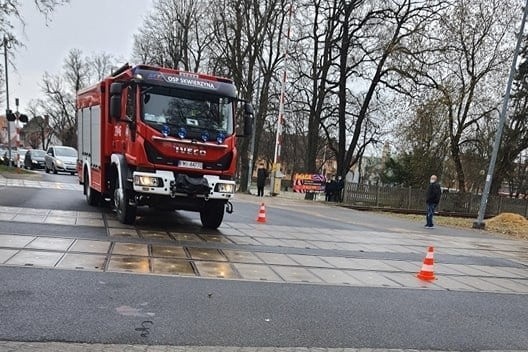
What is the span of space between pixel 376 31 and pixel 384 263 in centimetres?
2414

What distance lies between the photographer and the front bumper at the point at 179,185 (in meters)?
10.3

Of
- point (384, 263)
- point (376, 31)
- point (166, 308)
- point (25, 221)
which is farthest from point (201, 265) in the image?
point (376, 31)

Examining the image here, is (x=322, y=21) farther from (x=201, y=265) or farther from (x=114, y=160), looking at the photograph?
(x=201, y=265)

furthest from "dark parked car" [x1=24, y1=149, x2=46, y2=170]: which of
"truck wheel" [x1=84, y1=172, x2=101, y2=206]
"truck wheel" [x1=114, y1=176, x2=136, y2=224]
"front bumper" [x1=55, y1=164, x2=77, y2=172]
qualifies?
"truck wheel" [x1=114, y1=176, x2=136, y2=224]

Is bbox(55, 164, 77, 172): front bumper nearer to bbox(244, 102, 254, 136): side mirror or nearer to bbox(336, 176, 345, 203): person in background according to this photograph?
bbox(336, 176, 345, 203): person in background

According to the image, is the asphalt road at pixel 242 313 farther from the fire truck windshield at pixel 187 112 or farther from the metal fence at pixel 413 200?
the metal fence at pixel 413 200

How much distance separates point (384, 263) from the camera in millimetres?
10148

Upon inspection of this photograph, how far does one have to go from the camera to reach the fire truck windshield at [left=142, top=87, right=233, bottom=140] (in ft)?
34.8

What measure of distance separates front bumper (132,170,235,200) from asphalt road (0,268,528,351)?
3.57 meters

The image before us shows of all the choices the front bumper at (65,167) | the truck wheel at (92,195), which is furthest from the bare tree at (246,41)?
the truck wheel at (92,195)

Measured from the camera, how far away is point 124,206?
11.2 m

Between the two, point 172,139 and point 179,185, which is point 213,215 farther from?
point 172,139

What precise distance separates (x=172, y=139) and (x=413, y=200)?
2585cm

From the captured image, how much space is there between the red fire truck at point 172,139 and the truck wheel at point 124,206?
21 mm
